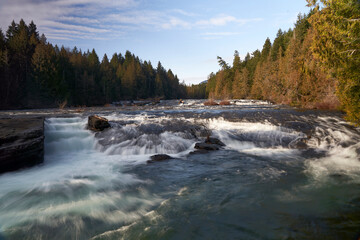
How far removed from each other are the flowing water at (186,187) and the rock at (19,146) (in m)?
0.49

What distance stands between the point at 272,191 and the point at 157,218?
3.33 m

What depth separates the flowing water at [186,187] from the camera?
4.04m

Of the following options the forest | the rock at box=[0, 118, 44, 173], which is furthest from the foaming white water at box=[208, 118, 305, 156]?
the rock at box=[0, 118, 44, 173]

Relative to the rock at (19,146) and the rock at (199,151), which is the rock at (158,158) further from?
the rock at (19,146)

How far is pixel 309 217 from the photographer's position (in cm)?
423

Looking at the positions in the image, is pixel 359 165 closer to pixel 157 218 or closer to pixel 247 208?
pixel 247 208

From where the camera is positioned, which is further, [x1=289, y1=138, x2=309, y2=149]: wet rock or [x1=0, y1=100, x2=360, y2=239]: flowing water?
[x1=289, y1=138, x2=309, y2=149]: wet rock

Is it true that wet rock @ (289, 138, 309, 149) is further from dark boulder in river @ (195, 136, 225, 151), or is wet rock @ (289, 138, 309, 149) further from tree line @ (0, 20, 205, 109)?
tree line @ (0, 20, 205, 109)

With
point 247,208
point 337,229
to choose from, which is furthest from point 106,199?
point 337,229

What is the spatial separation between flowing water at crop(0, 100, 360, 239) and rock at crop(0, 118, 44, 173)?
0.49 meters

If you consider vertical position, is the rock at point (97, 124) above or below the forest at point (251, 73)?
below

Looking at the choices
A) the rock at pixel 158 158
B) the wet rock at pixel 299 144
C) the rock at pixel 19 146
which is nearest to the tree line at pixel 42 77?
the rock at pixel 19 146

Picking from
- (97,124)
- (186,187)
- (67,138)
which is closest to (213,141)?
(186,187)

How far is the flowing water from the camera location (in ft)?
13.2
